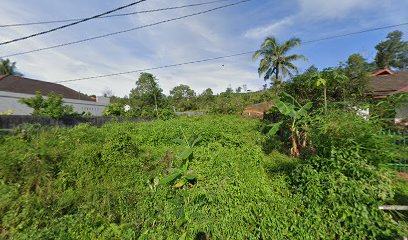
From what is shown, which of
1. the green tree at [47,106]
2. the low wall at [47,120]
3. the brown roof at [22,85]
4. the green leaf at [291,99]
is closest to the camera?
the green leaf at [291,99]

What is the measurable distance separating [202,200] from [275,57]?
53.7ft

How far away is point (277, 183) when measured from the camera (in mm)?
3104

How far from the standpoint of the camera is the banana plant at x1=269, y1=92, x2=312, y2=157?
4926mm

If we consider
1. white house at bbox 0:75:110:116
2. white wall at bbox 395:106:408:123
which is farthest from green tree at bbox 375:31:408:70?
white house at bbox 0:75:110:116

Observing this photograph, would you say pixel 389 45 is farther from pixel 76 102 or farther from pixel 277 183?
pixel 76 102

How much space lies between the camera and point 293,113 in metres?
4.91

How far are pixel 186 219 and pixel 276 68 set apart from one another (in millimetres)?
16668

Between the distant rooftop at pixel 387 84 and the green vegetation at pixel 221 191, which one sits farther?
the distant rooftop at pixel 387 84

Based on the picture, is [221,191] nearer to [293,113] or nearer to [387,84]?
A: [293,113]

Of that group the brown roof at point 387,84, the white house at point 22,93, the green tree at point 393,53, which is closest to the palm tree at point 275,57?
the brown roof at point 387,84

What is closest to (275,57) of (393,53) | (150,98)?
(150,98)

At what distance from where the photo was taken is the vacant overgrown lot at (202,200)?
2.34 meters

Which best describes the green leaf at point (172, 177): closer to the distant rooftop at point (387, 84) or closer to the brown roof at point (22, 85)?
the distant rooftop at point (387, 84)

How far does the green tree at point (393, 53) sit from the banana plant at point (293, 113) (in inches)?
1554
